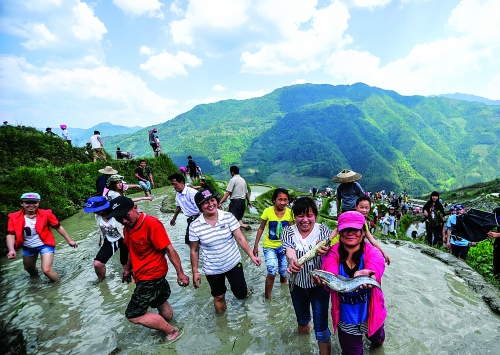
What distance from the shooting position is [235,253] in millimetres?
3709

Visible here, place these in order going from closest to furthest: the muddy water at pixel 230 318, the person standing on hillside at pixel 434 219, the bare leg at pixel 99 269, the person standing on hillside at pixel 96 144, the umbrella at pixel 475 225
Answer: the muddy water at pixel 230 318, the bare leg at pixel 99 269, the umbrella at pixel 475 225, the person standing on hillside at pixel 434 219, the person standing on hillside at pixel 96 144

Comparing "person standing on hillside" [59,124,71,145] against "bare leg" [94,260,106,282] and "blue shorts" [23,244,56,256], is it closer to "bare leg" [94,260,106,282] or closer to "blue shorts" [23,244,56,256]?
"blue shorts" [23,244,56,256]

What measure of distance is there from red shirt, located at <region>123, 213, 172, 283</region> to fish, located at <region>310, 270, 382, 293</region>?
190cm

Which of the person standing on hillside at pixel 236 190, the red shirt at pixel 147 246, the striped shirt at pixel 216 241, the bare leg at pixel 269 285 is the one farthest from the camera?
the person standing on hillside at pixel 236 190

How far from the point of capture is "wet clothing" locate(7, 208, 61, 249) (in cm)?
448

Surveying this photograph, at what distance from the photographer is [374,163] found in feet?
515

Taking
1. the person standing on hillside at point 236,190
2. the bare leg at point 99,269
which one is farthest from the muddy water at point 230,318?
the person standing on hillside at point 236,190

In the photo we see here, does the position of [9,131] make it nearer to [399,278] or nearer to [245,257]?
[245,257]

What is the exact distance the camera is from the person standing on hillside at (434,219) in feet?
24.1

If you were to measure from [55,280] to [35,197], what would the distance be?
5.70 feet

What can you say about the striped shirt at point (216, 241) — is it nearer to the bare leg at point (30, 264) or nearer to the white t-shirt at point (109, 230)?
Result: the white t-shirt at point (109, 230)

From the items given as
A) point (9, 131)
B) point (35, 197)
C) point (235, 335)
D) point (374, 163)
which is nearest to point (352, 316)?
point (235, 335)

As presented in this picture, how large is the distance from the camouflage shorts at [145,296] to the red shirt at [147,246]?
0.08 m

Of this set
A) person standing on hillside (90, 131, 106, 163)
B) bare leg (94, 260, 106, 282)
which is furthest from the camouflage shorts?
person standing on hillside (90, 131, 106, 163)
